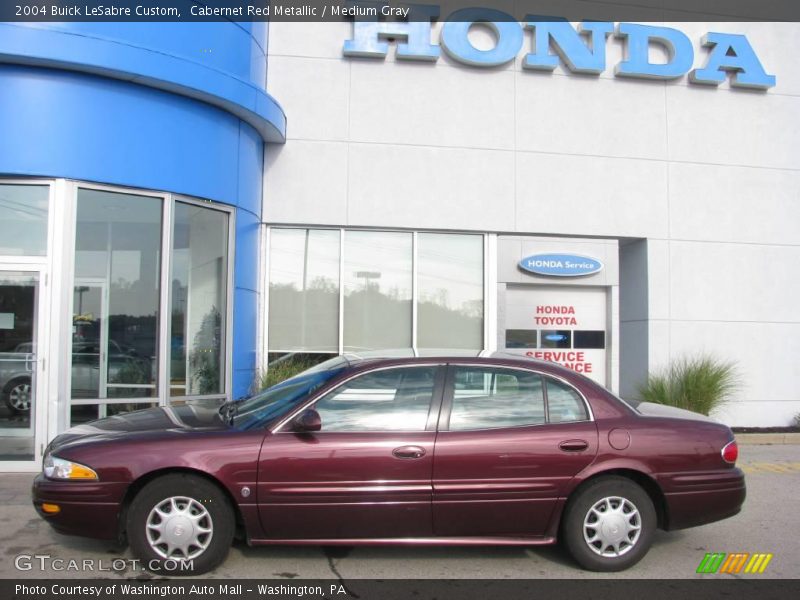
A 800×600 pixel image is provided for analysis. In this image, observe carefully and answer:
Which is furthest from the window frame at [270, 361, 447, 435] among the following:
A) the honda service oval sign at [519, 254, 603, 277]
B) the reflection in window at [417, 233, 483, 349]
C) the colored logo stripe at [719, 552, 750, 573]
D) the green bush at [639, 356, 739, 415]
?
the green bush at [639, 356, 739, 415]

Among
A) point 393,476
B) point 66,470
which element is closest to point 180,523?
point 66,470

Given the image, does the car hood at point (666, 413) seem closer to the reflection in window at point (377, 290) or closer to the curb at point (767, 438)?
the reflection in window at point (377, 290)

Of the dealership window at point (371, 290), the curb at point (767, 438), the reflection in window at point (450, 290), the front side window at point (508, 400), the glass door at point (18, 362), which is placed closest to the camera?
the front side window at point (508, 400)

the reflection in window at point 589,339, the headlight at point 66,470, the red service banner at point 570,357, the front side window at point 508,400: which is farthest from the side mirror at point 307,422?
the reflection in window at point 589,339

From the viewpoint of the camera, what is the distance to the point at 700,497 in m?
4.88

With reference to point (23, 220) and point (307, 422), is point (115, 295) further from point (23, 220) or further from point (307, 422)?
point (307, 422)

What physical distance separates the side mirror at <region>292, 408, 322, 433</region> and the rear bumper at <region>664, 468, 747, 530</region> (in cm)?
243

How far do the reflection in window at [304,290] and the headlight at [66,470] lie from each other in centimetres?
612

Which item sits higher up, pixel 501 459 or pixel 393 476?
pixel 501 459

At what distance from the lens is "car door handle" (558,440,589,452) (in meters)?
4.79

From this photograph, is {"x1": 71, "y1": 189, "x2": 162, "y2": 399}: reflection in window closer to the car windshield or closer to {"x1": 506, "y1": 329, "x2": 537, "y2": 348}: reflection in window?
the car windshield

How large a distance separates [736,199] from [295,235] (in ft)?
24.2

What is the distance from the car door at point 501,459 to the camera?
4.67 m

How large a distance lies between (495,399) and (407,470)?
825 millimetres
